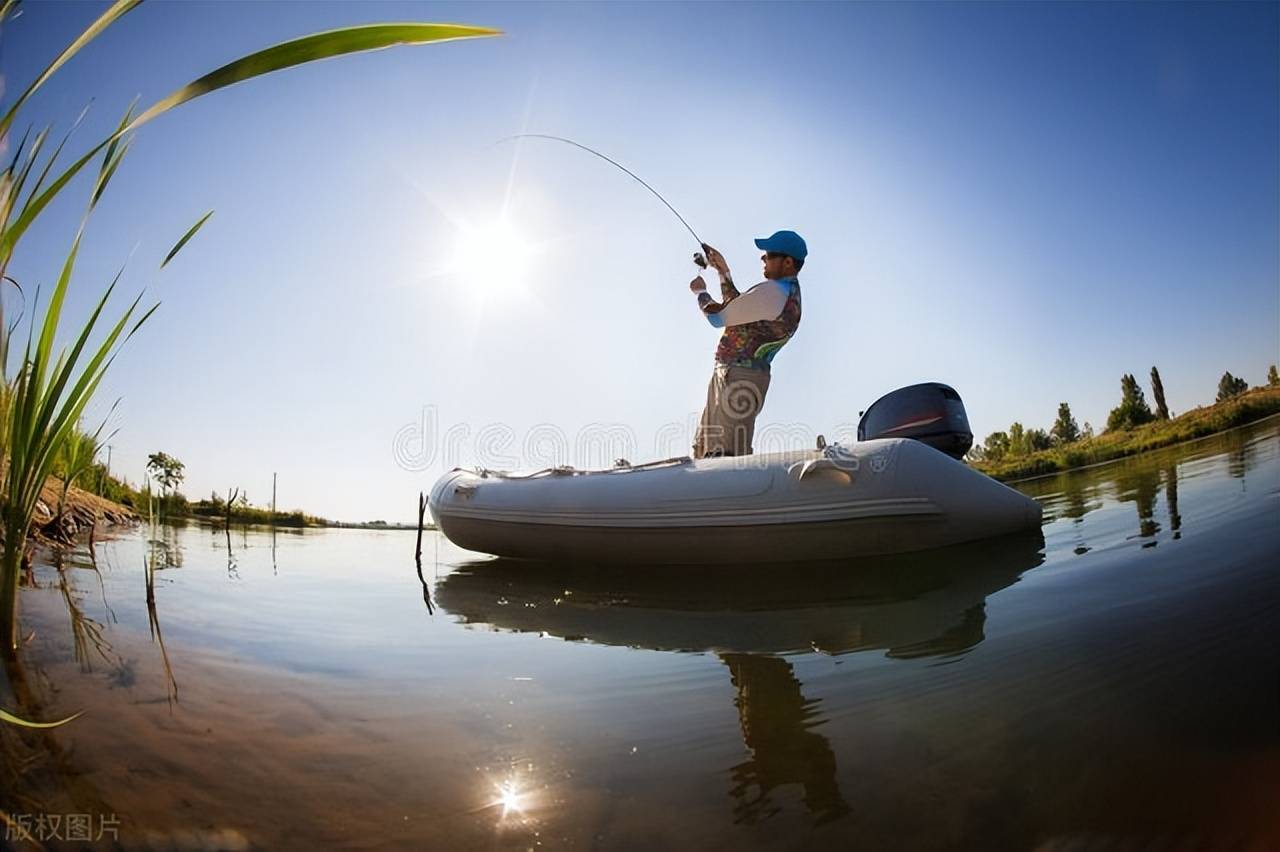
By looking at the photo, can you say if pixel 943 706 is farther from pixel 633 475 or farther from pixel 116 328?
pixel 633 475

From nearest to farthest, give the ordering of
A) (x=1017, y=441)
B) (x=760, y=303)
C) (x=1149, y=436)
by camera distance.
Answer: (x=760, y=303) → (x=1149, y=436) → (x=1017, y=441)

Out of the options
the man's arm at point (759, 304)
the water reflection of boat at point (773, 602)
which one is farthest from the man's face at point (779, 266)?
the water reflection of boat at point (773, 602)

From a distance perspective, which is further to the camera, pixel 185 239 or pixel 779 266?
pixel 779 266

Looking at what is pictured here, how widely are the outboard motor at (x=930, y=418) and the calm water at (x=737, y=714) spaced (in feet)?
4.65

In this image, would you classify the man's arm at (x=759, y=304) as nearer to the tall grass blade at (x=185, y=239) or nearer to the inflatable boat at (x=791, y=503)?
the inflatable boat at (x=791, y=503)

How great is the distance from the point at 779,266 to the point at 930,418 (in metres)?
1.71

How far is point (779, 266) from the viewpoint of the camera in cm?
455

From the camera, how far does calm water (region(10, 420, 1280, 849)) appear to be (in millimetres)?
833

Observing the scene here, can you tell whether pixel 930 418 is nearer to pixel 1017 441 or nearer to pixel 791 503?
pixel 791 503

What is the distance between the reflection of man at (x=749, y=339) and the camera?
4.31m

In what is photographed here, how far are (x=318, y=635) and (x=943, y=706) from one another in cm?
227

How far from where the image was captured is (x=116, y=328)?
1.39 metres

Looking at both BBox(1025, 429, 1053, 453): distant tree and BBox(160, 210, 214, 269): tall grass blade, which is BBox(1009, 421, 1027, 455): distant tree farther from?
BBox(160, 210, 214, 269): tall grass blade

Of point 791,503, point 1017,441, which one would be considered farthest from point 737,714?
point 1017,441
